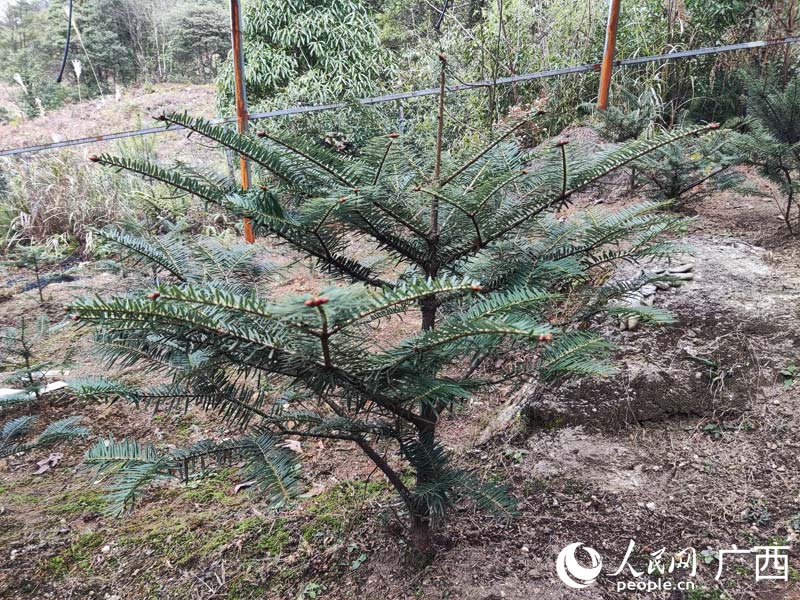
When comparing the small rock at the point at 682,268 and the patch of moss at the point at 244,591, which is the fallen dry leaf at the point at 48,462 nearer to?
the patch of moss at the point at 244,591

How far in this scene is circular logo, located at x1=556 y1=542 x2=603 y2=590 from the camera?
1217mm

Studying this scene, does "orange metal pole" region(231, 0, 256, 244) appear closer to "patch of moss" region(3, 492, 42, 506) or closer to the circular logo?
"patch of moss" region(3, 492, 42, 506)

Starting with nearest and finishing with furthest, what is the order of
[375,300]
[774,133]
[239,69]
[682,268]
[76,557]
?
[375,300]
[76,557]
[682,268]
[774,133]
[239,69]

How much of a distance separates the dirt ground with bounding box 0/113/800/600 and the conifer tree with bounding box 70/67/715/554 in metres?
0.30

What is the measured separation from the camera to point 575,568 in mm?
1248

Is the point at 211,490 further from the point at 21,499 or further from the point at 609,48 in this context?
the point at 609,48

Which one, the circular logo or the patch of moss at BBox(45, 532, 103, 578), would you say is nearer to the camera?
the circular logo

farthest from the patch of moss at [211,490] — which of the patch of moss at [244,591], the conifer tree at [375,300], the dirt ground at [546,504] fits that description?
the conifer tree at [375,300]

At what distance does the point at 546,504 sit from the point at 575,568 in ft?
0.81

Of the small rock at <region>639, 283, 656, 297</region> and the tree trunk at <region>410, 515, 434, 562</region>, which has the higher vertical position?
the small rock at <region>639, 283, 656, 297</region>

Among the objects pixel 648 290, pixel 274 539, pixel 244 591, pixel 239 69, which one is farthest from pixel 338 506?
pixel 239 69
